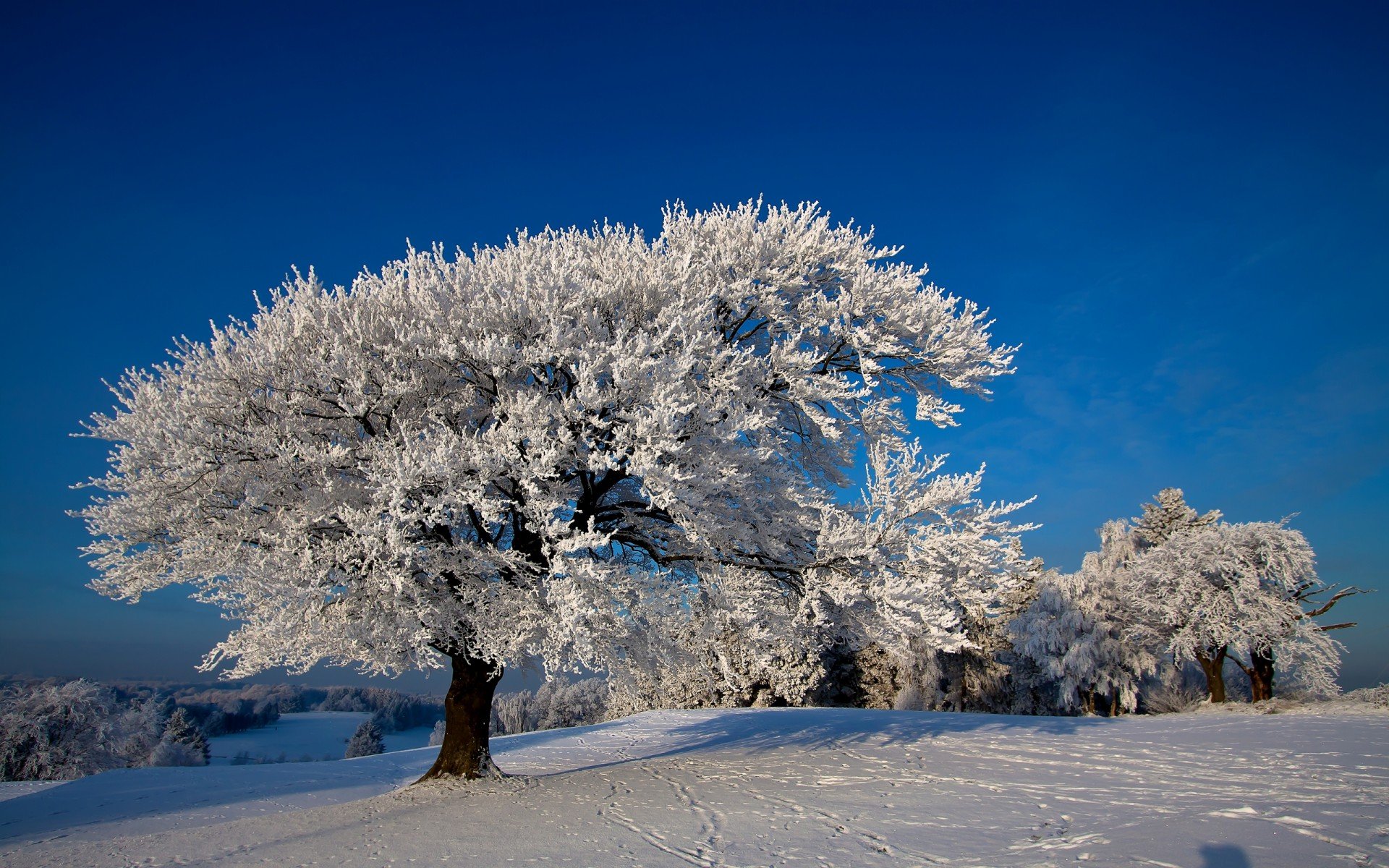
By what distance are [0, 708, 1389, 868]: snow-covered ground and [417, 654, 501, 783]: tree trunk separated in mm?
538

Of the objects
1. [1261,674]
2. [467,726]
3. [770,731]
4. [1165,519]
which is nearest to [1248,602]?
[1261,674]

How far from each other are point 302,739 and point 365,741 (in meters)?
7.48

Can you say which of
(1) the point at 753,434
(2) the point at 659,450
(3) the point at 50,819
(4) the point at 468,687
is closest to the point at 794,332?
(1) the point at 753,434

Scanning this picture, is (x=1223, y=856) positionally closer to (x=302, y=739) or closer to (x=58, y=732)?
(x=58, y=732)

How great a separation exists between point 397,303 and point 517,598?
14.7 feet

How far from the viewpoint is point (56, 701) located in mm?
25562

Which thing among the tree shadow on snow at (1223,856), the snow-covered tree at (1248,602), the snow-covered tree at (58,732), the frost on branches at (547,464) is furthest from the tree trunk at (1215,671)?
the snow-covered tree at (58,732)

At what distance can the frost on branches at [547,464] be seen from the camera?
8.31 metres

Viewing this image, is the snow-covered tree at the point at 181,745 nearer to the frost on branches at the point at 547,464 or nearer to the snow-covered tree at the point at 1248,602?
the frost on branches at the point at 547,464

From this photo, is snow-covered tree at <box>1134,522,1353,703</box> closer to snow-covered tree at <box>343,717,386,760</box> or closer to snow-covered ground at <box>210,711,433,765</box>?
snow-covered ground at <box>210,711,433,765</box>

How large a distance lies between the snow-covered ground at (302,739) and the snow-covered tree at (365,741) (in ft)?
1.59

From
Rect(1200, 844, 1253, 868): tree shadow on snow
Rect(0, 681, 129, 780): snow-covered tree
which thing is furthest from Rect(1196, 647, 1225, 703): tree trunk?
Rect(0, 681, 129, 780): snow-covered tree

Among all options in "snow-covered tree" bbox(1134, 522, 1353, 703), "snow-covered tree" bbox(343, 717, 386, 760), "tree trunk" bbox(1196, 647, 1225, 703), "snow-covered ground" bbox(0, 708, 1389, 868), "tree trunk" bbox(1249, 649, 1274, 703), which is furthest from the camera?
"snow-covered tree" bbox(343, 717, 386, 760)

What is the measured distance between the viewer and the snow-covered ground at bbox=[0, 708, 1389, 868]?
6.22 metres
